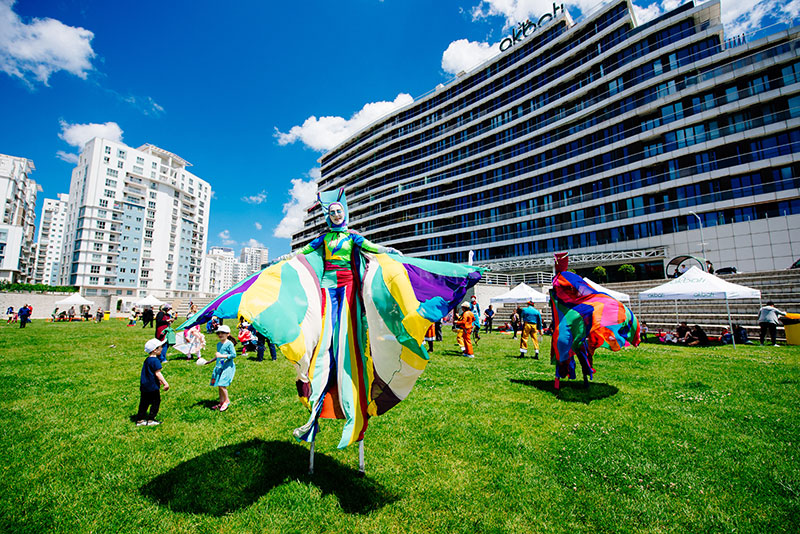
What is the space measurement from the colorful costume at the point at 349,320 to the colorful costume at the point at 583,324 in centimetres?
511

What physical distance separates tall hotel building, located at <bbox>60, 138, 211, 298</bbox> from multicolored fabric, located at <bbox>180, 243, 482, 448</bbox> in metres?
85.9

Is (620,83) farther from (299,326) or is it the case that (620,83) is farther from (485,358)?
(299,326)

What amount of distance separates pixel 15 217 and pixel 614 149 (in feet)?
413

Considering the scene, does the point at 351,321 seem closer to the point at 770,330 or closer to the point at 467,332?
the point at 467,332

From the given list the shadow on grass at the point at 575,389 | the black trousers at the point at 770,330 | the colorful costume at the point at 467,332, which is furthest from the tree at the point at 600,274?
the shadow on grass at the point at 575,389

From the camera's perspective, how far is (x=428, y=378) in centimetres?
969

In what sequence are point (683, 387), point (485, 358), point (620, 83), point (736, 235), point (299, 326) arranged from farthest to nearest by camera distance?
point (620, 83)
point (736, 235)
point (485, 358)
point (683, 387)
point (299, 326)

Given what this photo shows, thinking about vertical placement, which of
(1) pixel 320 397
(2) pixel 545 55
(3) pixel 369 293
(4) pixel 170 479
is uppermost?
(2) pixel 545 55

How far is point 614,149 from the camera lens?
1588 inches

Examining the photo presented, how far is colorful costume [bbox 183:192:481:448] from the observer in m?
3.73

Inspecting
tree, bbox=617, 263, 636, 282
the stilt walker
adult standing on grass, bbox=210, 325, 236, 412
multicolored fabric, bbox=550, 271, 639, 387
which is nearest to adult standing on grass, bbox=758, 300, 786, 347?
multicolored fabric, bbox=550, 271, 639, 387

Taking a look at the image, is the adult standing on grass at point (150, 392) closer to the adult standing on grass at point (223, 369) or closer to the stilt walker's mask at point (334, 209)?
the adult standing on grass at point (223, 369)

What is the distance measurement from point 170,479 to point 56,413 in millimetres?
4487

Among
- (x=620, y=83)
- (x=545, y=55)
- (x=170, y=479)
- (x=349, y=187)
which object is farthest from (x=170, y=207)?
(x=170, y=479)
